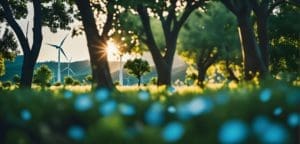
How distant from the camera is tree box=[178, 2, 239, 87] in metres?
67.4

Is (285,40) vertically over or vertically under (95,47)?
under

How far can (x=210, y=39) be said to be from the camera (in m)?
69.1

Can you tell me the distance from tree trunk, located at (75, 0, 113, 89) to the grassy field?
587 inches

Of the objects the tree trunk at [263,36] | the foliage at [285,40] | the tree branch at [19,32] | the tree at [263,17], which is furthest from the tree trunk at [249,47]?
the foliage at [285,40]

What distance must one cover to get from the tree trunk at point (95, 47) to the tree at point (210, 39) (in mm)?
44067

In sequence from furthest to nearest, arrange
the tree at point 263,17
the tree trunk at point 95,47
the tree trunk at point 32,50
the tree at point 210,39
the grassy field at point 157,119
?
1. the tree at point 210,39
2. the tree at point 263,17
3. the tree trunk at point 32,50
4. the tree trunk at point 95,47
5. the grassy field at point 157,119

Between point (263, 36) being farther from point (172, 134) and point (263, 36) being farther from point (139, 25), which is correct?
point (172, 134)

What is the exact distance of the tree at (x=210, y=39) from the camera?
6738cm

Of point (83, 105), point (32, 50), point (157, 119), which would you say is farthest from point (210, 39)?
point (157, 119)

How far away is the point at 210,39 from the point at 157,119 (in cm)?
6541

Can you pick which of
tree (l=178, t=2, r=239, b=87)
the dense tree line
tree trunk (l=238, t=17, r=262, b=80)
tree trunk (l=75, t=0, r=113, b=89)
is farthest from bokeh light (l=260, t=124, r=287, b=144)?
tree (l=178, t=2, r=239, b=87)

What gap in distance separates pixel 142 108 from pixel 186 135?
5.58 feet

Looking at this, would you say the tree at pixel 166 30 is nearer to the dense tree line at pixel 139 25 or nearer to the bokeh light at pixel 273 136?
the dense tree line at pixel 139 25

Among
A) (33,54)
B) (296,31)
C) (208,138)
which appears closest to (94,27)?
(33,54)
